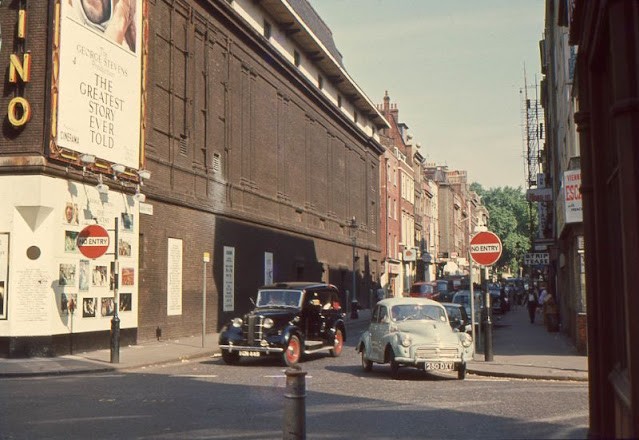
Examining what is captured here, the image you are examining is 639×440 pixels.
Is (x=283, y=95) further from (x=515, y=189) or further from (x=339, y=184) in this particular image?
(x=515, y=189)

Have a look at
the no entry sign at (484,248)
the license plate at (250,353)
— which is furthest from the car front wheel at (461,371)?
the license plate at (250,353)

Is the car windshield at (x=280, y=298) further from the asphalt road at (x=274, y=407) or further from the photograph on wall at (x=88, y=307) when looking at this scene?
the photograph on wall at (x=88, y=307)

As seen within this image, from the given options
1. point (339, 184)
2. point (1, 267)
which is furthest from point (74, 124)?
point (339, 184)

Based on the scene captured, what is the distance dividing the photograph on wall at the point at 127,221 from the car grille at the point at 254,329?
258 inches

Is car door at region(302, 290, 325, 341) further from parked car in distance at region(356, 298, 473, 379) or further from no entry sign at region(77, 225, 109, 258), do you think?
no entry sign at region(77, 225, 109, 258)

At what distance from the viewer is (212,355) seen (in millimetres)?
21562

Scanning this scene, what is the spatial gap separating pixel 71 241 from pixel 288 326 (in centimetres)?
617

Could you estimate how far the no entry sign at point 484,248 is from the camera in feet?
61.4

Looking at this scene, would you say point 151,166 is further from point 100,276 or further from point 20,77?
point 20,77

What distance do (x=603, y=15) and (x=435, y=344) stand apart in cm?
1070

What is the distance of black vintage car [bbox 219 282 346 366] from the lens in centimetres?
1797

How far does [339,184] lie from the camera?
161 feet

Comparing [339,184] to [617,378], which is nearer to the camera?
[617,378]

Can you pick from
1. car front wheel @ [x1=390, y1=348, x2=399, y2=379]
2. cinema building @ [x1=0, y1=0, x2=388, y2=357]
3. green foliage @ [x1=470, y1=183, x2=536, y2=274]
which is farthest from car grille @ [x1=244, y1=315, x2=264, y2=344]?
green foliage @ [x1=470, y1=183, x2=536, y2=274]
